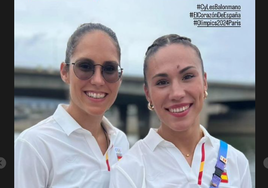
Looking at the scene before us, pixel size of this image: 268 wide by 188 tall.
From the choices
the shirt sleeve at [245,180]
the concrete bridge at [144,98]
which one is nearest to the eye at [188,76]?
the shirt sleeve at [245,180]

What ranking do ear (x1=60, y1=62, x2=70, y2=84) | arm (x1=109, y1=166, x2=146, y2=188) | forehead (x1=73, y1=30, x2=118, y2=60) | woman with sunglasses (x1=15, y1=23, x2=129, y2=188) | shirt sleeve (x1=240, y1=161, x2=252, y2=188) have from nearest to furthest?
1. arm (x1=109, y1=166, x2=146, y2=188)
2. woman with sunglasses (x1=15, y1=23, x2=129, y2=188)
3. shirt sleeve (x1=240, y1=161, x2=252, y2=188)
4. forehead (x1=73, y1=30, x2=118, y2=60)
5. ear (x1=60, y1=62, x2=70, y2=84)

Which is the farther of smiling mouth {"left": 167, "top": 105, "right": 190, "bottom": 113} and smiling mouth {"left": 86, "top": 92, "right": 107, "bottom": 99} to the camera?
smiling mouth {"left": 86, "top": 92, "right": 107, "bottom": 99}

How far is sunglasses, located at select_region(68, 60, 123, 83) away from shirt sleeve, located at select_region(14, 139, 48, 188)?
55 cm

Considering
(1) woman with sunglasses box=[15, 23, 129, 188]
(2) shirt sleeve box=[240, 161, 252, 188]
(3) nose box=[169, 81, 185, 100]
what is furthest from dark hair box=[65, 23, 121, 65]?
(2) shirt sleeve box=[240, 161, 252, 188]

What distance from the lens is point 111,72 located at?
215cm

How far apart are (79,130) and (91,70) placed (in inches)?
16.6

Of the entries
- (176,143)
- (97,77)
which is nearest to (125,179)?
(176,143)

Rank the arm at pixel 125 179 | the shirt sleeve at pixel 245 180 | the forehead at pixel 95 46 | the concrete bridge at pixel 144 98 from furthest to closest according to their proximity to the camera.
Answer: the concrete bridge at pixel 144 98, the forehead at pixel 95 46, the shirt sleeve at pixel 245 180, the arm at pixel 125 179

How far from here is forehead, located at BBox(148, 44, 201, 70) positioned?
1.90 m

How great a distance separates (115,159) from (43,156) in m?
0.54

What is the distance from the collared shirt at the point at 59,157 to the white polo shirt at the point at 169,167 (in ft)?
0.67

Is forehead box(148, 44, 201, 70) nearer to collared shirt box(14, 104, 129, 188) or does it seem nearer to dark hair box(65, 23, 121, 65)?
dark hair box(65, 23, 121, 65)

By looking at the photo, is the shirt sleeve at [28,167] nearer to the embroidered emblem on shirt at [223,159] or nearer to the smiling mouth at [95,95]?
the smiling mouth at [95,95]

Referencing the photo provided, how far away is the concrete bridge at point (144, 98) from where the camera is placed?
1310 centimetres
